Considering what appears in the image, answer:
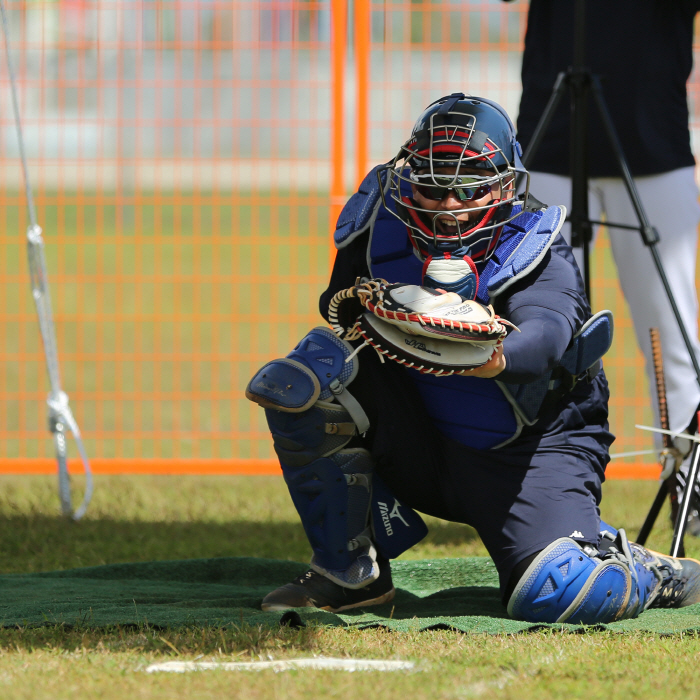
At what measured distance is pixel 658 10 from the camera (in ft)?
14.0

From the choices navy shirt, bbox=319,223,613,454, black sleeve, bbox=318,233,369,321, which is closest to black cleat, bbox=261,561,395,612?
navy shirt, bbox=319,223,613,454

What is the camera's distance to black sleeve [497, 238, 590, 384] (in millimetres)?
2695

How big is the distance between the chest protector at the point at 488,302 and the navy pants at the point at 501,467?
0.20ft

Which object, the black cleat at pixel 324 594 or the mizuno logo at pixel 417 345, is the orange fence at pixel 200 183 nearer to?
the black cleat at pixel 324 594

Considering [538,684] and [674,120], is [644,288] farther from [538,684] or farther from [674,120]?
[538,684]

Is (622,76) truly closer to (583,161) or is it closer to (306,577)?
(583,161)

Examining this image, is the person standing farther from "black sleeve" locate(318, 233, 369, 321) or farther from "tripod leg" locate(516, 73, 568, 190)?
"black sleeve" locate(318, 233, 369, 321)

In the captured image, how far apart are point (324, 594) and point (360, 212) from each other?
1.19 m

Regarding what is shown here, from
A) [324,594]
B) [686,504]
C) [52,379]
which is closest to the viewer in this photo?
[324,594]

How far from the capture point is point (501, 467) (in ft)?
10.5

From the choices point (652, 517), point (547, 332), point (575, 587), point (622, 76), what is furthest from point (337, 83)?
point (575, 587)

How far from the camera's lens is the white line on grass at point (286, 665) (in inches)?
99.0

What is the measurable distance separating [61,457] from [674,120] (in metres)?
3.09

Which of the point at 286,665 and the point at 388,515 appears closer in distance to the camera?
the point at 286,665
